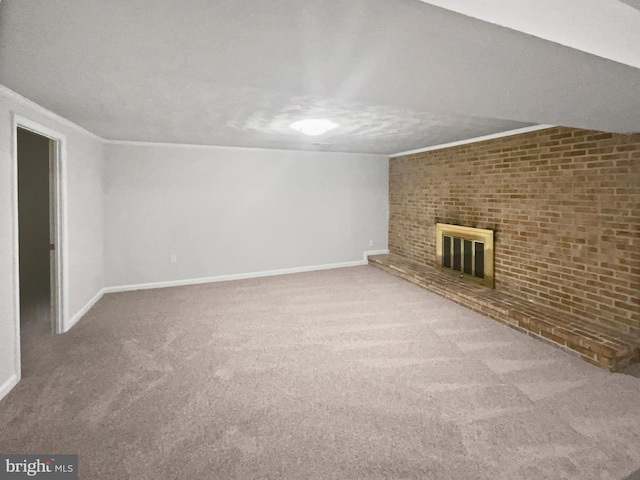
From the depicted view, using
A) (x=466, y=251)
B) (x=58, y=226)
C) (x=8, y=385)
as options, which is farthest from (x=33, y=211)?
(x=466, y=251)

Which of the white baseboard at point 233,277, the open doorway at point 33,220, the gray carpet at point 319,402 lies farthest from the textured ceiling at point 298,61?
the white baseboard at point 233,277

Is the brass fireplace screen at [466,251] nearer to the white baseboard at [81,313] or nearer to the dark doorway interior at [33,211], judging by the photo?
the white baseboard at [81,313]

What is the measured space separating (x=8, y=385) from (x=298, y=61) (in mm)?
3034

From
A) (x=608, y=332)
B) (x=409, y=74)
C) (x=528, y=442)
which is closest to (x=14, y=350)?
(x=409, y=74)

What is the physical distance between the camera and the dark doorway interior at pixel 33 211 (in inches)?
198

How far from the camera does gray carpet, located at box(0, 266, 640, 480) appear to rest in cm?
179

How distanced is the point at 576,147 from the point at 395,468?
354cm

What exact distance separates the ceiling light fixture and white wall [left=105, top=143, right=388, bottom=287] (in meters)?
2.01

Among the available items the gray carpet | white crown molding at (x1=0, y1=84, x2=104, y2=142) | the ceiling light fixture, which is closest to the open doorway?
white crown molding at (x1=0, y1=84, x2=104, y2=142)

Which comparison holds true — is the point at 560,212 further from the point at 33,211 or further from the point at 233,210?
the point at 33,211

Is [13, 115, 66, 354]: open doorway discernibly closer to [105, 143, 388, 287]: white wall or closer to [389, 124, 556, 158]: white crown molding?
[105, 143, 388, 287]: white wall

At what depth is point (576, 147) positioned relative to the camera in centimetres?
343

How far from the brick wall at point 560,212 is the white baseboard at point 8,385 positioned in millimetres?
5082

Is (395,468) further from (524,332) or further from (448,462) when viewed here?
(524,332)
